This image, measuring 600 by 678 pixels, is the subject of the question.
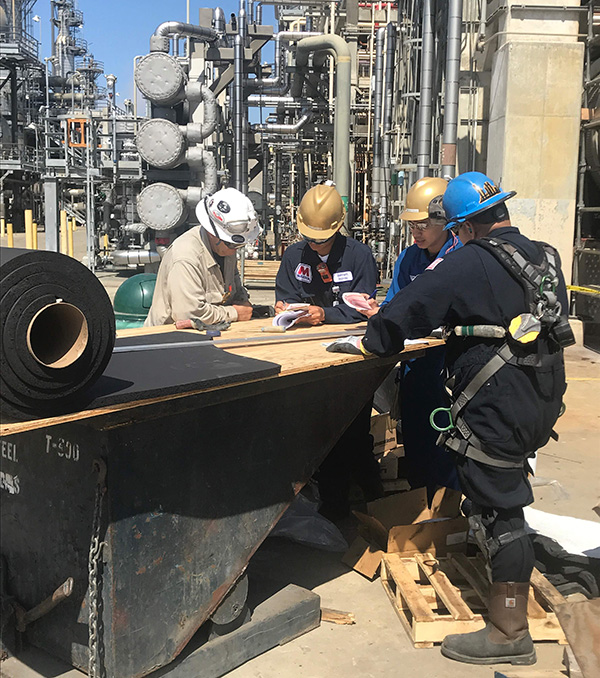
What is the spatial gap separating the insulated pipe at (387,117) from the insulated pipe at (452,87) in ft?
21.6

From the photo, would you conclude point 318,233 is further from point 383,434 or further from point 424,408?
point 383,434

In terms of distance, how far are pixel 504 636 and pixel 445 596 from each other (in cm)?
36

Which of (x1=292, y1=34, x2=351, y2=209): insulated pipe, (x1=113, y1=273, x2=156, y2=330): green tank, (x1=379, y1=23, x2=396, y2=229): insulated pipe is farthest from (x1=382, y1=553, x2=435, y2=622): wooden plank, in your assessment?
(x1=379, y1=23, x2=396, y2=229): insulated pipe

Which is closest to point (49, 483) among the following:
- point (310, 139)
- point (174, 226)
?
point (174, 226)

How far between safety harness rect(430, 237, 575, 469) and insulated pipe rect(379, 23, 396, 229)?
45.6 ft

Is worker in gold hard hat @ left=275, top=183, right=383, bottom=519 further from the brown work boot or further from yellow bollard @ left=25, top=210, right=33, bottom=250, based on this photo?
yellow bollard @ left=25, top=210, right=33, bottom=250

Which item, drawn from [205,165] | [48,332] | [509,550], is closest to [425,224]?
[509,550]

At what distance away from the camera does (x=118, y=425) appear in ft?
7.81

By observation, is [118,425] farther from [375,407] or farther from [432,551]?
[375,407]

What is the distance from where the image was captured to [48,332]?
2.31 meters

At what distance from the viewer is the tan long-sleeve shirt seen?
4.25 meters

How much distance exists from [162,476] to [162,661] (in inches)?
29.4

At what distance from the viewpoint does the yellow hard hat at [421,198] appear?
457 centimetres

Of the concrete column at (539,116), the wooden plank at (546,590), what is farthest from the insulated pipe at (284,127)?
the wooden plank at (546,590)
